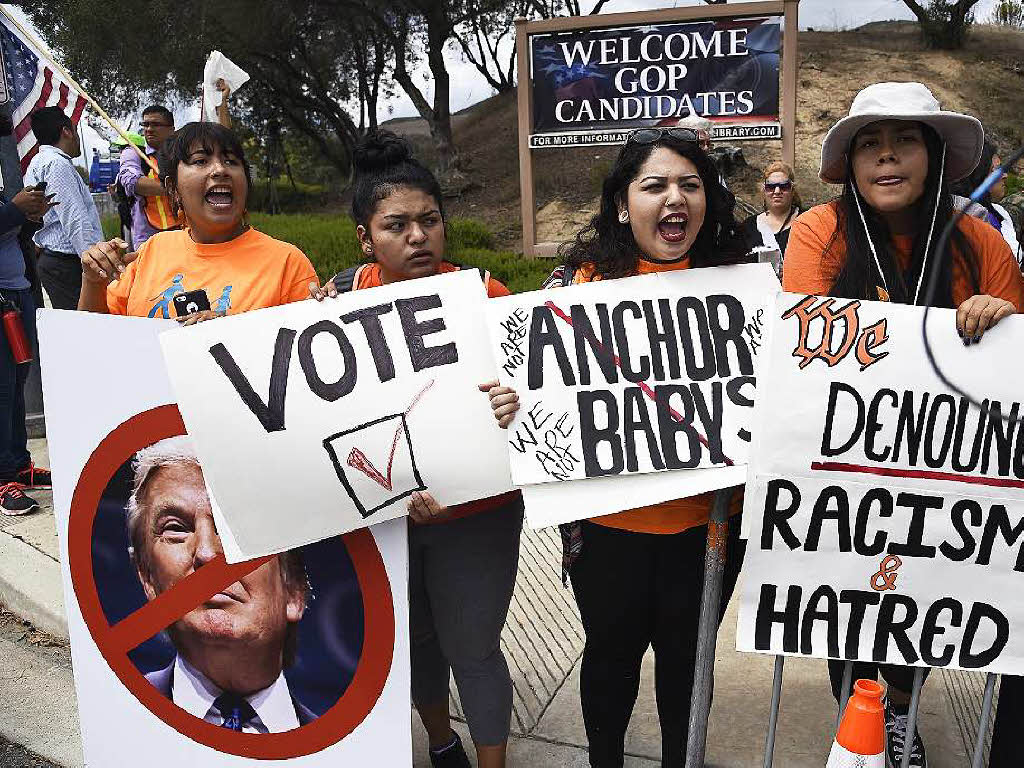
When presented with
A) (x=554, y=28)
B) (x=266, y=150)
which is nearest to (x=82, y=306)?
(x=554, y=28)

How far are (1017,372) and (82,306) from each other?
230 cm

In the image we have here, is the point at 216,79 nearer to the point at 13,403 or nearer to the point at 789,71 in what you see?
the point at 13,403

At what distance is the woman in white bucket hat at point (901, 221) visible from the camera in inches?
78.8

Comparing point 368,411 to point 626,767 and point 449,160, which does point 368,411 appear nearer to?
point 626,767

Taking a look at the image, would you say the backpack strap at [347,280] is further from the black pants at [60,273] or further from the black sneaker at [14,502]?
the black pants at [60,273]

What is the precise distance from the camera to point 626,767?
2.65 meters

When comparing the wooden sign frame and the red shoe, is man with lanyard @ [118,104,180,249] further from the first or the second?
the wooden sign frame

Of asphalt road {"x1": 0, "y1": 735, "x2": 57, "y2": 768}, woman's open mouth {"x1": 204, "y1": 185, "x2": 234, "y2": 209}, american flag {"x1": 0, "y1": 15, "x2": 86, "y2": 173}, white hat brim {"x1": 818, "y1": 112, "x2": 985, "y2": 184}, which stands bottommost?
asphalt road {"x1": 0, "y1": 735, "x2": 57, "y2": 768}

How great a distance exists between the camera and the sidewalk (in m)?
2.73

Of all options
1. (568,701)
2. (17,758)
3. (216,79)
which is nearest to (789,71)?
(216,79)

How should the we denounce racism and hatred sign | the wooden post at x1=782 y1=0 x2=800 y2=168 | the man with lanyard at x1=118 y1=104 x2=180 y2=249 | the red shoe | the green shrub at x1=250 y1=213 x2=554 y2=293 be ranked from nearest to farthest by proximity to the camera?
the we denounce racism and hatred sign → the red shoe → the man with lanyard at x1=118 y1=104 x2=180 y2=249 → the wooden post at x1=782 y1=0 x2=800 y2=168 → the green shrub at x1=250 y1=213 x2=554 y2=293

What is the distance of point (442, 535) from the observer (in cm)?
225

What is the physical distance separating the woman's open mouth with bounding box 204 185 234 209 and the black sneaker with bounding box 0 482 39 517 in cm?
283

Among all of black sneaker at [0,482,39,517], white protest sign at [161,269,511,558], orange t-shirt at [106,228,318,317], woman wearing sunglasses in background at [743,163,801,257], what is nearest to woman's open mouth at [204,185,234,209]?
orange t-shirt at [106,228,318,317]
